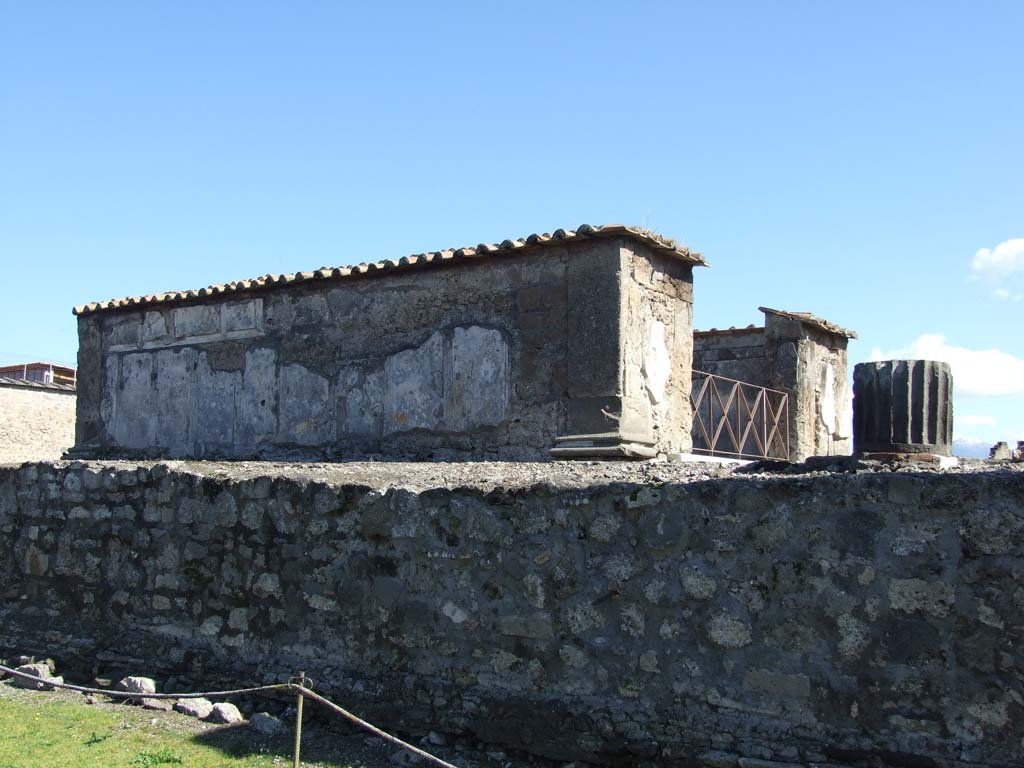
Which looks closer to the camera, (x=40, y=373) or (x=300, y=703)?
(x=300, y=703)

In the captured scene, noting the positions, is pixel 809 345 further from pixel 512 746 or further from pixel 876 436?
pixel 512 746

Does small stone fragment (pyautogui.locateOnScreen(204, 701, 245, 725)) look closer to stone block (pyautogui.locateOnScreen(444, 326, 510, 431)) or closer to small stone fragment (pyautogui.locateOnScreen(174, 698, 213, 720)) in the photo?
small stone fragment (pyautogui.locateOnScreen(174, 698, 213, 720))

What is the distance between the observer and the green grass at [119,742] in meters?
5.08

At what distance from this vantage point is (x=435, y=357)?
10.4m

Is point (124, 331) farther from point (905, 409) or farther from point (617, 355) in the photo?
point (905, 409)

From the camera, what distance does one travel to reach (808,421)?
46.8 ft

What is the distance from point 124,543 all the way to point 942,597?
5445 mm

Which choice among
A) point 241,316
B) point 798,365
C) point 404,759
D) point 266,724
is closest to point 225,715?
point 266,724

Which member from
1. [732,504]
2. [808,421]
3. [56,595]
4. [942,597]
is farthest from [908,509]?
[808,421]

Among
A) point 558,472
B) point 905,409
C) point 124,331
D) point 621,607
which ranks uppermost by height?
point 124,331

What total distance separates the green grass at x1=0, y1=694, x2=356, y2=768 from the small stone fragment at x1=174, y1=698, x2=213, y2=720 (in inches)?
2.9

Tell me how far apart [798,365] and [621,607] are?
32.5 feet

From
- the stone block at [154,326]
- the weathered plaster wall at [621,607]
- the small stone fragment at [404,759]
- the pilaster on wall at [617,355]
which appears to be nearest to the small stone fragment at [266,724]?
the weathered plaster wall at [621,607]

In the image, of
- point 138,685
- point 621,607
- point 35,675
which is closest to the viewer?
point 621,607
